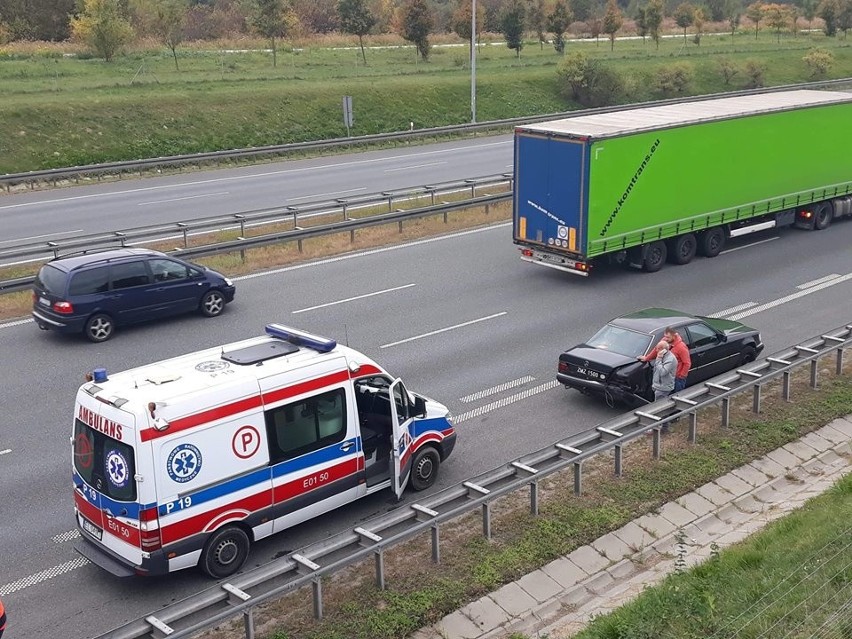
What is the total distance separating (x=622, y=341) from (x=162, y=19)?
147 ft

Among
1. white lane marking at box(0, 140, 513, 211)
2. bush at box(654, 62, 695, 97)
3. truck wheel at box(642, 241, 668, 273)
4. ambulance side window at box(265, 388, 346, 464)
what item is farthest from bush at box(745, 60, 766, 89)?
ambulance side window at box(265, 388, 346, 464)

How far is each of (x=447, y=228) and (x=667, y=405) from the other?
14.5 meters

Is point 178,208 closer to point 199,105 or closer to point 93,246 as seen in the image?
point 93,246

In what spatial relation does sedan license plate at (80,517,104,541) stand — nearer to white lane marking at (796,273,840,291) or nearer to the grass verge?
the grass verge

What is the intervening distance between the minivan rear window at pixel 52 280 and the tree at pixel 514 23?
164 ft

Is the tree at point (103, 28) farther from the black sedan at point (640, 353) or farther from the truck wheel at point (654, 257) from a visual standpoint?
the black sedan at point (640, 353)

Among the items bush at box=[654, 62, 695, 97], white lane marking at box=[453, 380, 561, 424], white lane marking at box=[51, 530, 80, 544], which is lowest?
white lane marking at box=[453, 380, 561, 424]

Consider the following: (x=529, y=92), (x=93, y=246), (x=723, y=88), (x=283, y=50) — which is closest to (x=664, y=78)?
(x=723, y=88)

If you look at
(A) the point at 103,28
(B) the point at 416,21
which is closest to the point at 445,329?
(A) the point at 103,28

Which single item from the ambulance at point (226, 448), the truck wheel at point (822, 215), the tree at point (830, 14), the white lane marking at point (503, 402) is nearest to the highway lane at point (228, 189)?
the truck wheel at point (822, 215)

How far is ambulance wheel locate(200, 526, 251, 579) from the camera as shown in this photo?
10.6 m

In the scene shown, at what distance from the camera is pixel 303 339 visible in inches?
462

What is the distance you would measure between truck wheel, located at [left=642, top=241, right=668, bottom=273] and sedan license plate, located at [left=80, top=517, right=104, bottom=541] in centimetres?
1556

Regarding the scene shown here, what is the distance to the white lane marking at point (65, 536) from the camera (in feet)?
37.8
